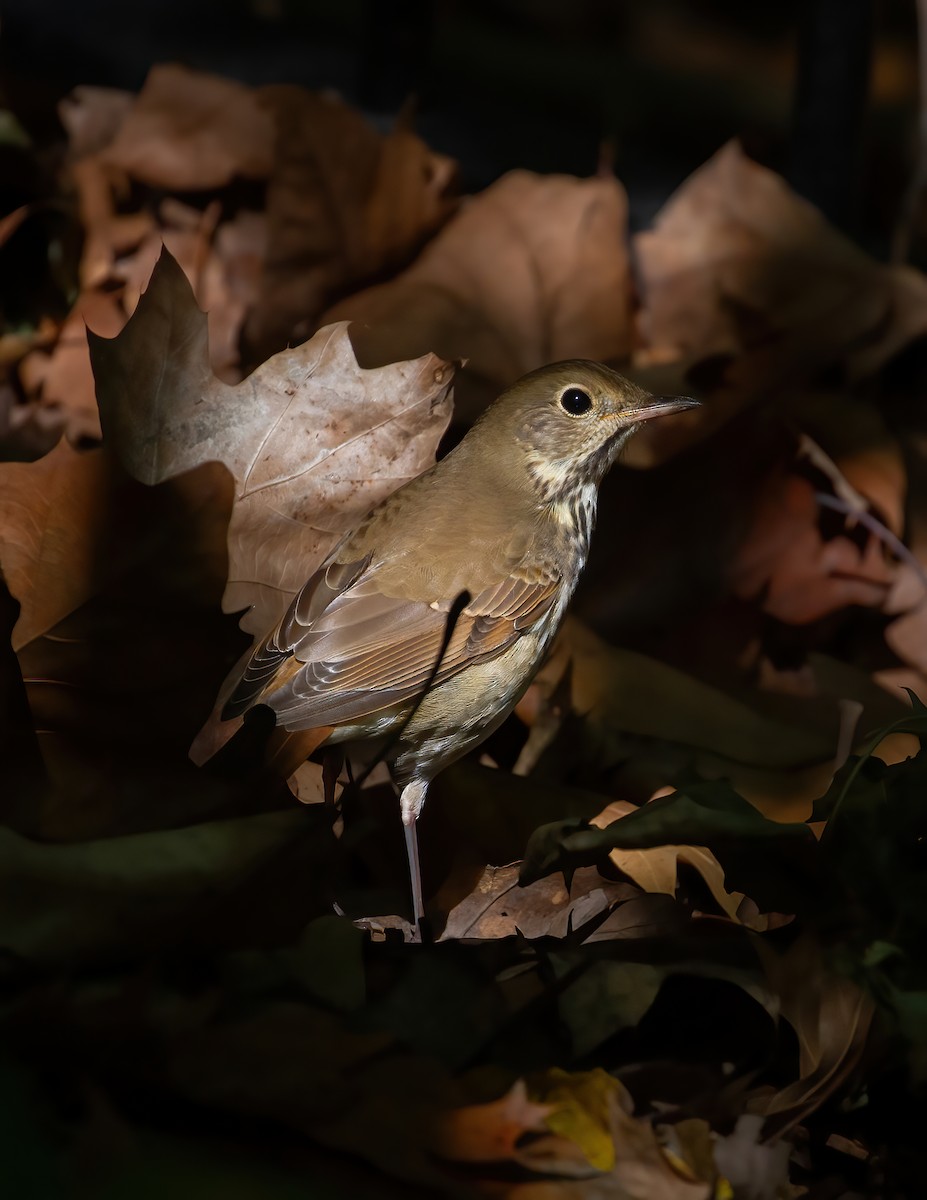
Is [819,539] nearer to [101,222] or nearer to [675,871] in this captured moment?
[675,871]

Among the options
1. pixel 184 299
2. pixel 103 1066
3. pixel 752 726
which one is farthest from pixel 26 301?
pixel 103 1066

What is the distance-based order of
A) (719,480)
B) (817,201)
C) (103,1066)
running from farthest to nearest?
1. (817,201)
2. (719,480)
3. (103,1066)

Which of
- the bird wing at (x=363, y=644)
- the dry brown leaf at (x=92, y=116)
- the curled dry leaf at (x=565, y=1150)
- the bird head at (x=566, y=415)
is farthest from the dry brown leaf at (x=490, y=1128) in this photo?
the dry brown leaf at (x=92, y=116)

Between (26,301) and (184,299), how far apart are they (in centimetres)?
164

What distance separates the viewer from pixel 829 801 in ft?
6.32

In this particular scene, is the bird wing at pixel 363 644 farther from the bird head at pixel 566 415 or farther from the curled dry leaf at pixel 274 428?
the bird head at pixel 566 415

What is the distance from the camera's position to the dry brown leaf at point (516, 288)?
3.32m

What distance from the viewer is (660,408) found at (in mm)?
2715

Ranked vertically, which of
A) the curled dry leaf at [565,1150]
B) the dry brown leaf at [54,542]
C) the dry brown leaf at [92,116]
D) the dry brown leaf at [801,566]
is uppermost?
the dry brown leaf at [54,542]

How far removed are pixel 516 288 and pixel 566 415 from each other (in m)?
0.93

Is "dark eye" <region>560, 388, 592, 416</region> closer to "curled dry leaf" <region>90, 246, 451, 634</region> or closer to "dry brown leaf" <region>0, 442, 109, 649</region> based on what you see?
"curled dry leaf" <region>90, 246, 451, 634</region>

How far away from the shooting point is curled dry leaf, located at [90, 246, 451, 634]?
2242mm

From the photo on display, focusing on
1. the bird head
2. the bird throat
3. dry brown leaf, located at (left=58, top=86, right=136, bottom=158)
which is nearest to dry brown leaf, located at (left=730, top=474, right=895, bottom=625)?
the bird throat

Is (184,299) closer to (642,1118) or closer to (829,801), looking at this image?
(829,801)
